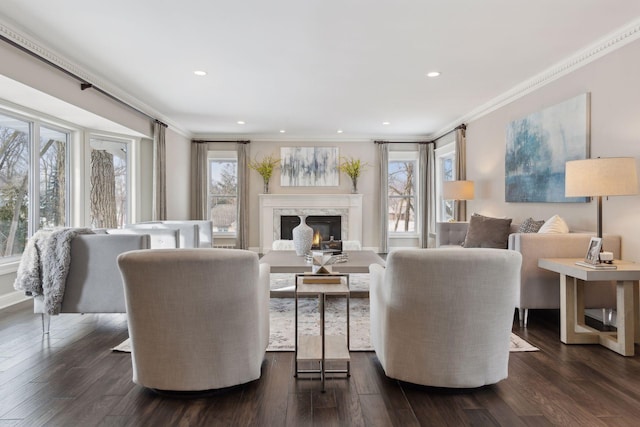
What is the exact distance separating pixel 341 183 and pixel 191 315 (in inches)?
248

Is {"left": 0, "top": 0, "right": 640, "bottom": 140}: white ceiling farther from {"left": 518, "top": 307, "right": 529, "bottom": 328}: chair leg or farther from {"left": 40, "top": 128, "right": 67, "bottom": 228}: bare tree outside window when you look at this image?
{"left": 518, "top": 307, "right": 529, "bottom": 328}: chair leg

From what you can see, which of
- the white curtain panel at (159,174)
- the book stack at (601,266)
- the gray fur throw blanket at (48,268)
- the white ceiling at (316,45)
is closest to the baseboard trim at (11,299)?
the gray fur throw blanket at (48,268)

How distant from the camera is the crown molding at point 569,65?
10.2 feet

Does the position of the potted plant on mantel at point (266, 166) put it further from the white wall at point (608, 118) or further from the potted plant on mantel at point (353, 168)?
the white wall at point (608, 118)

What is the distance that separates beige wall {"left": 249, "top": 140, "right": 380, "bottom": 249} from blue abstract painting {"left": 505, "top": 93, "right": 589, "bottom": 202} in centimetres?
338

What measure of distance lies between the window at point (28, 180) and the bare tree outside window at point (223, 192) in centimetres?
323

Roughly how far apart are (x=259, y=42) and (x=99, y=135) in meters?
3.42

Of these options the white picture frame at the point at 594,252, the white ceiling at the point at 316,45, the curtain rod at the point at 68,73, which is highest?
the white ceiling at the point at 316,45

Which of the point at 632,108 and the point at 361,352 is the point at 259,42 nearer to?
the point at 361,352

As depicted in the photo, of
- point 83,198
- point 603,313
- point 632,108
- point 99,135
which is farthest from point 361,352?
point 99,135

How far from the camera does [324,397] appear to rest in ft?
6.70

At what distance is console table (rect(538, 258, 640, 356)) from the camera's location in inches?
103

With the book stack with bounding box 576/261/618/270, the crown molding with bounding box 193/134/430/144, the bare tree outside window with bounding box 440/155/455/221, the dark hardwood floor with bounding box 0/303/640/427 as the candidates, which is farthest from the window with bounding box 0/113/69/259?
the bare tree outside window with bounding box 440/155/455/221

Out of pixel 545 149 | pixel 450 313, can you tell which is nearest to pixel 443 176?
pixel 545 149
